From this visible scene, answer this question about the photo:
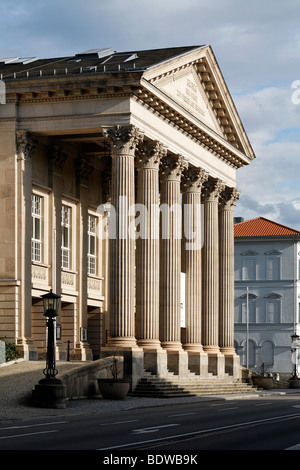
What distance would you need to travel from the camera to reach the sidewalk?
30.1 metres

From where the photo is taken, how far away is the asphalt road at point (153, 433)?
1833cm

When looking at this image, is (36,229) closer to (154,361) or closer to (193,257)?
(154,361)

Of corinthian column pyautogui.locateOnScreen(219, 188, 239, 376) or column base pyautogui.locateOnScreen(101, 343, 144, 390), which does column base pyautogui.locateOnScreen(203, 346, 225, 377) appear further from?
column base pyautogui.locateOnScreen(101, 343, 144, 390)

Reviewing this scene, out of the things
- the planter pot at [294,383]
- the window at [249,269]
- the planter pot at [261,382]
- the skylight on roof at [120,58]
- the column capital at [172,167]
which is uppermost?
the skylight on roof at [120,58]

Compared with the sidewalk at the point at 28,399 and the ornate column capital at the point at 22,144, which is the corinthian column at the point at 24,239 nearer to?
the ornate column capital at the point at 22,144

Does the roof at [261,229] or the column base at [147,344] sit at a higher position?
the roof at [261,229]

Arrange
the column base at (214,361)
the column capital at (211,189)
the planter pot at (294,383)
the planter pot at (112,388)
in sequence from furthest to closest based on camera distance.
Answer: the planter pot at (294,383) → the column capital at (211,189) → the column base at (214,361) → the planter pot at (112,388)

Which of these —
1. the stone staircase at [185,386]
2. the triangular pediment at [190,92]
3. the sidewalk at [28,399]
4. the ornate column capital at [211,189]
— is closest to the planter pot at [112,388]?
the sidewalk at [28,399]

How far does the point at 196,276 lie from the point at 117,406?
1850cm

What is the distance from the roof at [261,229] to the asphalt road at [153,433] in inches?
2779

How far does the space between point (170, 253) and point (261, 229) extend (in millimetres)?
55632

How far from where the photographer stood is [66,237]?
49.5 metres

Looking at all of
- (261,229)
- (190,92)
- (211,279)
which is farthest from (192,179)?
(261,229)

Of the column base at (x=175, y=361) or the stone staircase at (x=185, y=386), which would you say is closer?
the stone staircase at (x=185, y=386)
